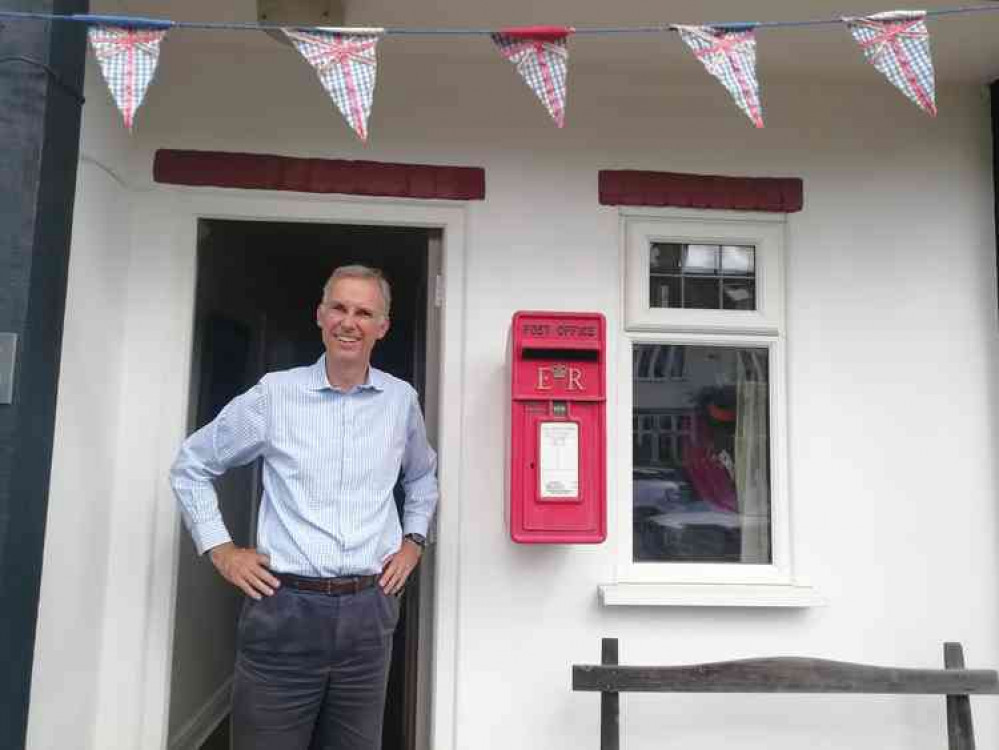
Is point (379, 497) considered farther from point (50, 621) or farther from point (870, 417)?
point (870, 417)

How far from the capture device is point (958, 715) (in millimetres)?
2479

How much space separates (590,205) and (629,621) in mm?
1573

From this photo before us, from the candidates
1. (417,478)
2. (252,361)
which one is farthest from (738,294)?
(252,361)

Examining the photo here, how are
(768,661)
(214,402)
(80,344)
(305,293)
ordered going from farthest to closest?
(305,293)
(214,402)
(768,661)
(80,344)

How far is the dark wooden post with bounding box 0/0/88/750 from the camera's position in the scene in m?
1.74

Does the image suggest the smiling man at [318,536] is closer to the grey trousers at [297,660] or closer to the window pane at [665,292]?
the grey trousers at [297,660]

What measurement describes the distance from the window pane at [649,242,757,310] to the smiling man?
3.76ft

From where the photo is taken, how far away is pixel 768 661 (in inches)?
96.3

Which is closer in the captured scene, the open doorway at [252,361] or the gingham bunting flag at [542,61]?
the gingham bunting flag at [542,61]

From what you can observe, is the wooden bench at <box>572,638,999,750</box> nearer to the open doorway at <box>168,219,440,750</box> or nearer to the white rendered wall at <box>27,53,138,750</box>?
the open doorway at <box>168,219,440,750</box>

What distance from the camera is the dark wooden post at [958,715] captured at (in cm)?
246

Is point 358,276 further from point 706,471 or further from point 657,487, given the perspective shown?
point 706,471

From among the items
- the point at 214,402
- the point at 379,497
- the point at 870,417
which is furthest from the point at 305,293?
the point at 870,417

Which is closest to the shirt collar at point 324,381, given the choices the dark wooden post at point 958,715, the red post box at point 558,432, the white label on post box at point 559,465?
the red post box at point 558,432
